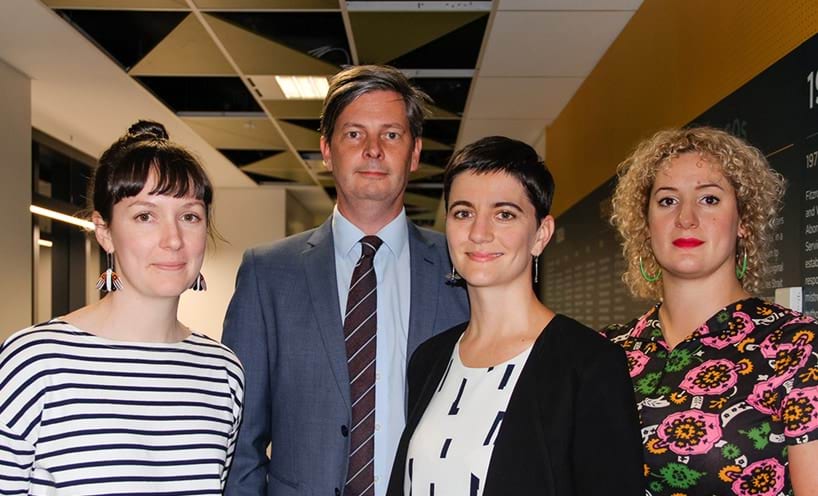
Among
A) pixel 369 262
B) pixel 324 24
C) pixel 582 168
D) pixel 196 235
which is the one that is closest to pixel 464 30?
pixel 324 24

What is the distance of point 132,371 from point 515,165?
96 cm

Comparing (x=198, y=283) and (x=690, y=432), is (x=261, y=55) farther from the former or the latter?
(x=690, y=432)

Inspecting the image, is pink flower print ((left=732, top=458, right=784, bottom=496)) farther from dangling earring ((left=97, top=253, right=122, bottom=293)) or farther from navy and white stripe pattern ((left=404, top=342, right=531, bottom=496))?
dangling earring ((left=97, top=253, right=122, bottom=293))

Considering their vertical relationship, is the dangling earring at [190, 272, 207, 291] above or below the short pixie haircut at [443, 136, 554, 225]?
below

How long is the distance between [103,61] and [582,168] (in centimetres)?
363

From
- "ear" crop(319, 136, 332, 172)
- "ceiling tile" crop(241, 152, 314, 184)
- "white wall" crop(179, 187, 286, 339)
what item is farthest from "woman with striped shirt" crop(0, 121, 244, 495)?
"white wall" crop(179, 187, 286, 339)

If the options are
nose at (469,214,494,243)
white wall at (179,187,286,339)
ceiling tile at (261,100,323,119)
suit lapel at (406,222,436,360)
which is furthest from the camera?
white wall at (179,187,286,339)

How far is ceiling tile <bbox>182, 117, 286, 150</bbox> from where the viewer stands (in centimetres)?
697

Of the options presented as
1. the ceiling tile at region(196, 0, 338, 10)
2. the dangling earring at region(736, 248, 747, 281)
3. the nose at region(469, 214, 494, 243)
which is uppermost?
the ceiling tile at region(196, 0, 338, 10)

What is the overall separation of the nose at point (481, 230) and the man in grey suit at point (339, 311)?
0.47 metres

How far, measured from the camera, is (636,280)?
219 centimetres

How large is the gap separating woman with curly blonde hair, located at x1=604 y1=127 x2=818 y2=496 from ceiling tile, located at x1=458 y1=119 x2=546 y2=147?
191 inches

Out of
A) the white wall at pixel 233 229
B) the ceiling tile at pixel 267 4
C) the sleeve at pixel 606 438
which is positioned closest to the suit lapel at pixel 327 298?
the sleeve at pixel 606 438

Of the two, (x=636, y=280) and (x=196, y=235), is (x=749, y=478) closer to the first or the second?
(x=636, y=280)
